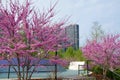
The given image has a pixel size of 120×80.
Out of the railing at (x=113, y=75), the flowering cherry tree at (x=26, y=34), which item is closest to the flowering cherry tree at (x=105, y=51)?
the railing at (x=113, y=75)

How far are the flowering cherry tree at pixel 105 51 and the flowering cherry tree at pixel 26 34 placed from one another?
11831 millimetres

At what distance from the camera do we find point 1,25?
9273 mm

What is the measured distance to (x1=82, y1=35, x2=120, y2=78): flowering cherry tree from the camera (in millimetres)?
21328

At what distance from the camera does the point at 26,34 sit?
9.35 m

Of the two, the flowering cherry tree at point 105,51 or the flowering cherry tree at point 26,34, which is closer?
the flowering cherry tree at point 26,34

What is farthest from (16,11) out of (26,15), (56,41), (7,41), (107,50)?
(107,50)

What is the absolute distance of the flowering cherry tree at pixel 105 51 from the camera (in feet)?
70.0

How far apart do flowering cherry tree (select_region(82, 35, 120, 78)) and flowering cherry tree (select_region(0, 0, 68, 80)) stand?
11.8 m

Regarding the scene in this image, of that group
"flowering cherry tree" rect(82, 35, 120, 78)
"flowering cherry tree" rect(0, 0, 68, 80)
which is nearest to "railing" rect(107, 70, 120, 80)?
"flowering cherry tree" rect(82, 35, 120, 78)

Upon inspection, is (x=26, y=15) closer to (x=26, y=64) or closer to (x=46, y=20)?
(x=46, y=20)

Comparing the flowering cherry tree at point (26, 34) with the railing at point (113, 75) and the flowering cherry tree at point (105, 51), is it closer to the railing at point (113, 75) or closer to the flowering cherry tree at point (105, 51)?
the flowering cherry tree at point (105, 51)

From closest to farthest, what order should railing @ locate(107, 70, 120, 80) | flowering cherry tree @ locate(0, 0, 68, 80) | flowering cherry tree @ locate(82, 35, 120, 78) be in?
flowering cherry tree @ locate(0, 0, 68, 80) < flowering cherry tree @ locate(82, 35, 120, 78) < railing @ locate(107, 70, 120, 80)

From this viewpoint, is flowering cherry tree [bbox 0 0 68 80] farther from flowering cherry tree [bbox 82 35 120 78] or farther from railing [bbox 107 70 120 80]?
railing [bbox 107 70 120 80]

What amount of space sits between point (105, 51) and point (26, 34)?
41.6 feet
